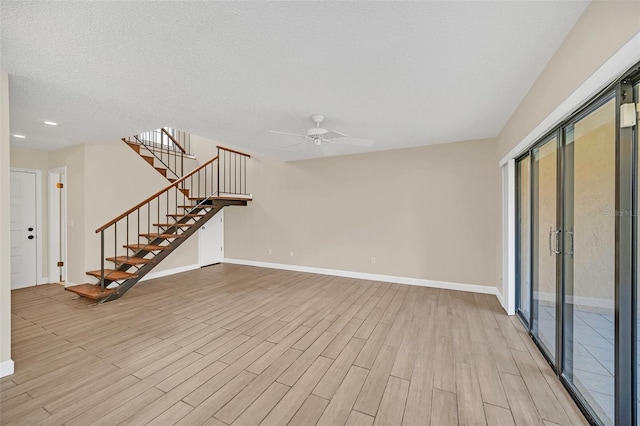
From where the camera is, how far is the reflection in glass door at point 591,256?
5.39 ft

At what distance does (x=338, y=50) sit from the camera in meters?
2.00

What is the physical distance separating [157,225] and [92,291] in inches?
63.7

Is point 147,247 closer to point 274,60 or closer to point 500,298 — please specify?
point 274,60

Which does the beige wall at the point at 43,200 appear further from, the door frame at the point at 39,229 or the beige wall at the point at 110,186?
the beige wall at the point at 110,186

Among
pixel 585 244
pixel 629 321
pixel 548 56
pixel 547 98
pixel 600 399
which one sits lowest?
pixel 600 399

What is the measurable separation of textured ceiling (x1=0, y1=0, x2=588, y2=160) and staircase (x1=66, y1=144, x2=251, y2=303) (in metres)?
2.15

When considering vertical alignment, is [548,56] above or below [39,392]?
above

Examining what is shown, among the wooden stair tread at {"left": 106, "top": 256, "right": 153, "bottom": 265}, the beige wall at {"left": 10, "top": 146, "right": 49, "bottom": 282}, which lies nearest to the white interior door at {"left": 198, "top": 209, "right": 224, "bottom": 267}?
the wooden stair tread at {"left": 106, "top": 256, "right": 153, "bottom": 265}

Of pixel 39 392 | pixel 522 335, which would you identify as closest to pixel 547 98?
pixel 522 335

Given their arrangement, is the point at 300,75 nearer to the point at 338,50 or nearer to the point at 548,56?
the point at 338,50

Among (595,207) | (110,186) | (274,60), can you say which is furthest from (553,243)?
(110,186)

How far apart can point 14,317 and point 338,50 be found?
209 inches

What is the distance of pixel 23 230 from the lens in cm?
493

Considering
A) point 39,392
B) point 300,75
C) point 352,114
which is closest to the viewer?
point 39,392
